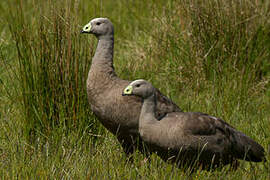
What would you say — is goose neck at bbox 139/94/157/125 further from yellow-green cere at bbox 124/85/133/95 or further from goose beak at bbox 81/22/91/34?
goose beak at bbox 81/22/91/34

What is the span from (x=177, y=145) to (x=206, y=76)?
2314 mm

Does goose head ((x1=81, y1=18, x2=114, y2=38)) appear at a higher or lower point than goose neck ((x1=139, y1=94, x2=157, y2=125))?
higher

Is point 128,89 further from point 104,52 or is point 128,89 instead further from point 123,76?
point 123,76

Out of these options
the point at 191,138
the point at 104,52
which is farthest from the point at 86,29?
the point at 191,138

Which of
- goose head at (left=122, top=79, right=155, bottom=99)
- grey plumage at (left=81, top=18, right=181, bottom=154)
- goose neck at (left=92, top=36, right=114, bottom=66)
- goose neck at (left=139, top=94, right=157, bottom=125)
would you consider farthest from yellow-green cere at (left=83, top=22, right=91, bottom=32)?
goose neck at (left=139, top=94, right=157, bottom=125)

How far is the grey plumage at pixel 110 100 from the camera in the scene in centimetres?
454

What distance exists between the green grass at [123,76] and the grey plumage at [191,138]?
11cm

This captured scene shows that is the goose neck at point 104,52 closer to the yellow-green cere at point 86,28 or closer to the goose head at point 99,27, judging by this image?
the goose head at point 99,27

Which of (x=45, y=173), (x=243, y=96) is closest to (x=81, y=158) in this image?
(x=45, y=173)

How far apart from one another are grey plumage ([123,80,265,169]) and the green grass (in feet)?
0.37

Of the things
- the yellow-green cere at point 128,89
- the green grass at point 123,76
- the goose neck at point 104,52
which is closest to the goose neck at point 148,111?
the yellow-green cere at point 128,89

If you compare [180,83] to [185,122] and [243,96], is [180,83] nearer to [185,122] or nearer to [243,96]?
[243,96]

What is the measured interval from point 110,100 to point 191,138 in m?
0.79

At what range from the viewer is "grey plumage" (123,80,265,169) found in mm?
4207
